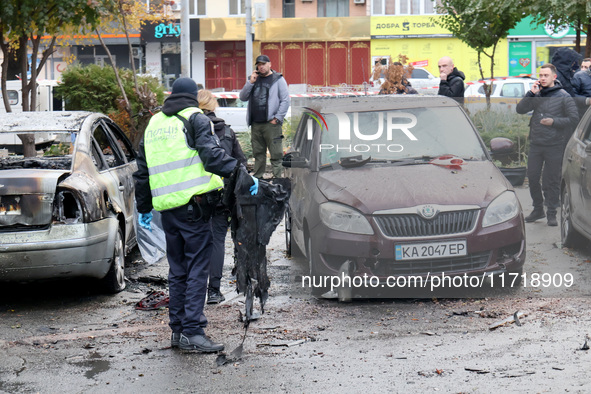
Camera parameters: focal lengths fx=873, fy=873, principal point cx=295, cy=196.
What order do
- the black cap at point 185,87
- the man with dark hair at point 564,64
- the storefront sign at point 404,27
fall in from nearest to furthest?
the black cap at point 185,87 → the man with dark hair at point 564,64 → the storefront sign at point 404,27

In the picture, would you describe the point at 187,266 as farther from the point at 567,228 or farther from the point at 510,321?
the point at 567,228

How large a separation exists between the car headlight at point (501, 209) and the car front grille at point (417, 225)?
0.71 feet

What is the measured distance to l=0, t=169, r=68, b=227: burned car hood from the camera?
6.66m

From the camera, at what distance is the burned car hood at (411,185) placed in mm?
6746

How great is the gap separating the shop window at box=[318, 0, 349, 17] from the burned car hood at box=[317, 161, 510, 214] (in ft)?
129

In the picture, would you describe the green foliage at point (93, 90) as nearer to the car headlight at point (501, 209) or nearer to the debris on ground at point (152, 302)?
the debris on ground at point (152, 302)

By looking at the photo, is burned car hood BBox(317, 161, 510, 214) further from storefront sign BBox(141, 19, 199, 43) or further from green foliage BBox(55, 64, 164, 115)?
storefront sign BBox(141, 19, 199, 43)

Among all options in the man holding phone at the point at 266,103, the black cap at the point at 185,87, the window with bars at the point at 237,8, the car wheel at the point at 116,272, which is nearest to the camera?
the black cap at the point at 185,87

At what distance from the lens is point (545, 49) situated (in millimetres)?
42594

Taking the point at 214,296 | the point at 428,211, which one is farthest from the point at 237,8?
the point at 428,211

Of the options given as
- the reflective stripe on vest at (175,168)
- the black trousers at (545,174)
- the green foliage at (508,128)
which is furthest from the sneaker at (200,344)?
the black trousers at (545,174)

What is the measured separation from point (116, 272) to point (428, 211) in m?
2.72

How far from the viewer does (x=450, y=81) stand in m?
10.3

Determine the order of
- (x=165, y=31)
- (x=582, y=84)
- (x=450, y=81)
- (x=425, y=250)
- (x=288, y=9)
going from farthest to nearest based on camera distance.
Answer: (x=288, y=9) < (x=165, y=31) < (x=582, y=84) < (x=450, y=81) < (x=425, y=250)
